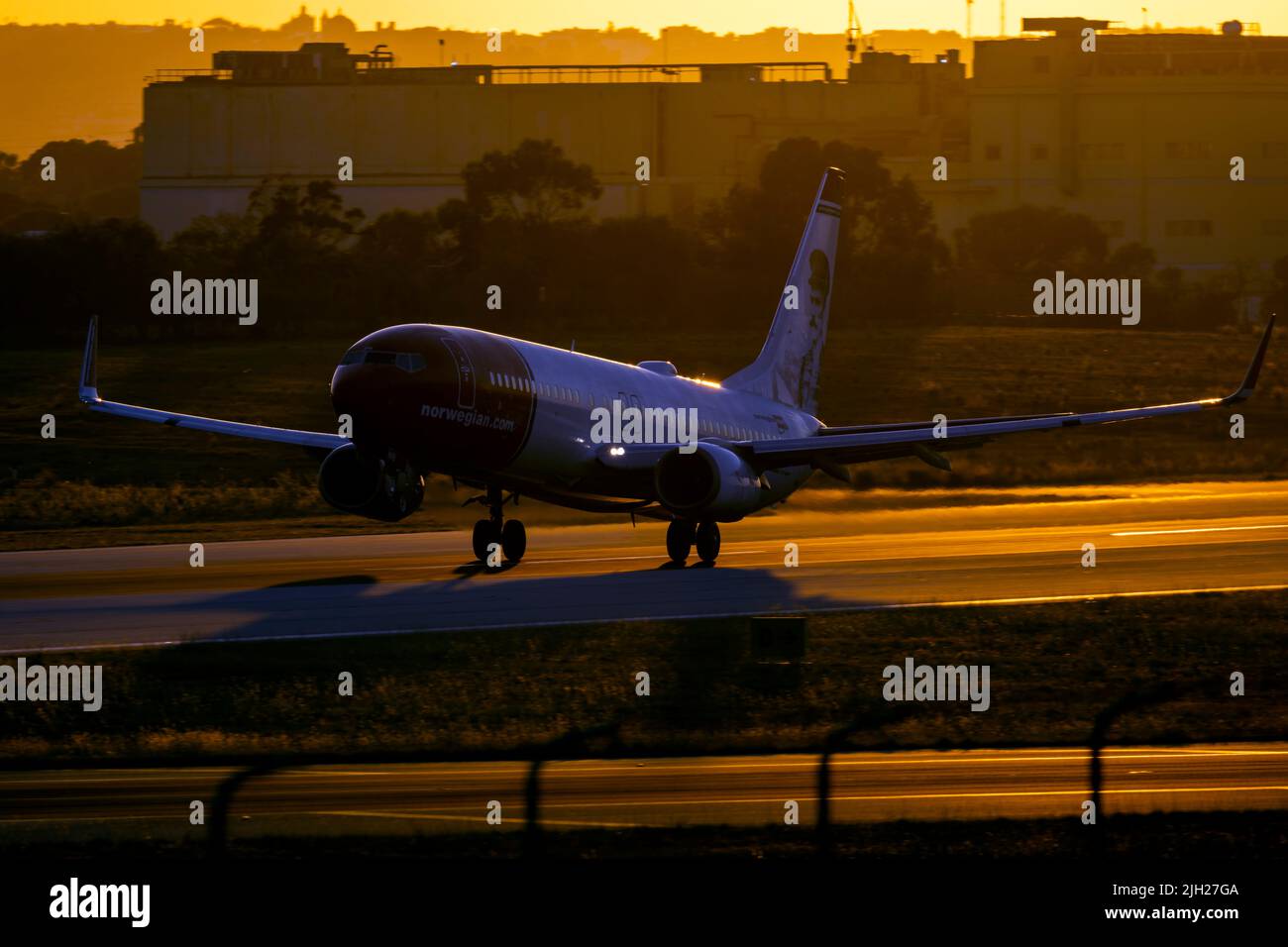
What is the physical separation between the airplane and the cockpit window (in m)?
0.03

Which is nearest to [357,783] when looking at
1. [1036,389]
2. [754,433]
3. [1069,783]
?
[1069,783]

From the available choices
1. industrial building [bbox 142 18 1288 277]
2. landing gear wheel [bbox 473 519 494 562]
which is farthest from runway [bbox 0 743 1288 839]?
industrial building [bbox 142 18 1288 277]

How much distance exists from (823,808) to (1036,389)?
75434 millimetres

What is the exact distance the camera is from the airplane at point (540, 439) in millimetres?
34062

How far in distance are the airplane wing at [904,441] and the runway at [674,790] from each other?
1761 cm

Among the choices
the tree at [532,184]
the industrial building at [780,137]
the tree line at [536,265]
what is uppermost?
the industrial building at [780,137]

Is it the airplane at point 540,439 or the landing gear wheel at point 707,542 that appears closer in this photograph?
the airplane at point 540,439

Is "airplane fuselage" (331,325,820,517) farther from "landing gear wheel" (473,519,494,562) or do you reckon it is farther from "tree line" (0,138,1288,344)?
"tree line" (0,138,1288,344)

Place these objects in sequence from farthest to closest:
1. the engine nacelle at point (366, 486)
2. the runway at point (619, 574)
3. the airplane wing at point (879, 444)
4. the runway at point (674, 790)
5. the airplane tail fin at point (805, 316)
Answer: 1. the airplane tail fin at point (805, 316)
2. the airplane wing at point (879, 444)
3. the engine nacelle at point (366, 486)
4. the runway at point (619, 574)
5. the runway at point (674, 790)

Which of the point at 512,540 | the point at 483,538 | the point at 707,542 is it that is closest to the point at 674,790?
the point at 483,538

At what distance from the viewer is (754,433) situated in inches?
1806

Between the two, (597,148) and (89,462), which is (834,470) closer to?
(89,462)

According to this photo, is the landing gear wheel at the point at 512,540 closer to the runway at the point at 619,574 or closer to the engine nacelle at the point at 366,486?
the runway at the point at 619,574

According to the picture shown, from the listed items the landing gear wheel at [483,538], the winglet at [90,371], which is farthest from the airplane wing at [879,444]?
the winglet at [90,371]
